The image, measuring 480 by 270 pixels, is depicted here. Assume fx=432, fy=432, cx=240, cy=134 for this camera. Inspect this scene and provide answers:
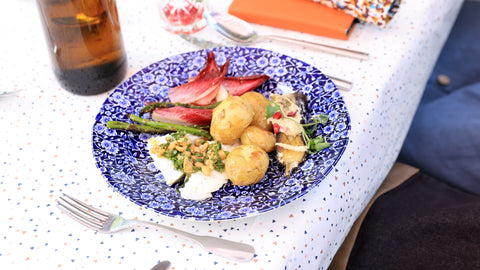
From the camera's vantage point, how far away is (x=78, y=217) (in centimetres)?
61

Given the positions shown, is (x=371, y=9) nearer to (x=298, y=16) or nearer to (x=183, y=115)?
(x=298, y=16)

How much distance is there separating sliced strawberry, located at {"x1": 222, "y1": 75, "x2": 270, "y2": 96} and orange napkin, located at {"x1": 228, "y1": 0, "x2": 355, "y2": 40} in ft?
0.82

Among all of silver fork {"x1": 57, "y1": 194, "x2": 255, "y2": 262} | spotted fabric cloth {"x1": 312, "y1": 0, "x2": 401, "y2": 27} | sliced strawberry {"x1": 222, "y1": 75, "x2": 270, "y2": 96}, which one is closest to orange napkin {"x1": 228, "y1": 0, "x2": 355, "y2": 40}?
spotted fabric cloth {"x1": 312, "y1": 0, "x2": 401, "y2": 27}

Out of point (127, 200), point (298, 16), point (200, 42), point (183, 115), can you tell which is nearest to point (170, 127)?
point (183, 115)

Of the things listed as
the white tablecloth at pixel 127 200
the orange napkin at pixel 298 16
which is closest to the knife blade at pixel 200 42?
the white tablecloth at pixel 127 200

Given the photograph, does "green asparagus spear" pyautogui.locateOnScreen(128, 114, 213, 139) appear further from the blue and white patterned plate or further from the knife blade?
the knife blade

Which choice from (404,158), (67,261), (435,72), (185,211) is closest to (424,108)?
(404,158)

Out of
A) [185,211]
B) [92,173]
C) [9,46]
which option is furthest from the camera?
[9,46]

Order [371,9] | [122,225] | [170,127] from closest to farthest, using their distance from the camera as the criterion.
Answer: [122,225] < [170,127] < [371,9]

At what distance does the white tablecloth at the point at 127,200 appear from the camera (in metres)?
0.58

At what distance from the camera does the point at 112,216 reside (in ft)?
2.00

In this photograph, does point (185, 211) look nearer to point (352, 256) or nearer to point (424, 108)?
point (352, 256)

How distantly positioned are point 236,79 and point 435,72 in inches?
39.0

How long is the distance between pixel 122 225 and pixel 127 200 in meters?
0.06
